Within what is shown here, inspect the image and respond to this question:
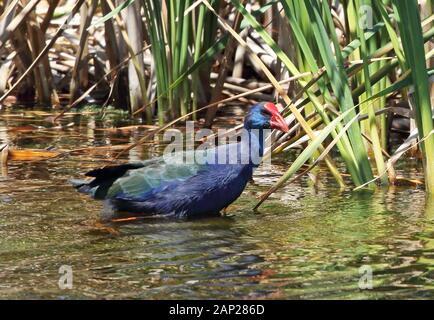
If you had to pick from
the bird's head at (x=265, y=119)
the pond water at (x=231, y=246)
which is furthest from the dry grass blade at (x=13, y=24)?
the bird's head at (x=265, y=119)

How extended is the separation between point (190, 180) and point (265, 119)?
52cm

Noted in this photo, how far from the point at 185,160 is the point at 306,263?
1343 mm

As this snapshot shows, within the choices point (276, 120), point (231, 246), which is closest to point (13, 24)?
point (276, 120)

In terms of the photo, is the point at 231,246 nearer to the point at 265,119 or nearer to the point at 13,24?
the point at 265,119

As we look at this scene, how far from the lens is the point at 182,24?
6.56 m

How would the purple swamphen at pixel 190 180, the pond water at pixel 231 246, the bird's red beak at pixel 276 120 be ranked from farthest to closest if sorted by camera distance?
the bird's red beak at pixel 276 120 < the purple swamphen at pixel 190 180 < the pond water at pixel 231 246

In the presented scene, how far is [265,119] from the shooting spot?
523cm

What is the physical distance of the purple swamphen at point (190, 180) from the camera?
5.08 meters

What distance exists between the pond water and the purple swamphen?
0.34 feet

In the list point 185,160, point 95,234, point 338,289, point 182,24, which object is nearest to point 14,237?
point 95,234

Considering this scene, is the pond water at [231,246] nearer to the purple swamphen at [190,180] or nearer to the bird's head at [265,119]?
the purple swamphen at [190,180]

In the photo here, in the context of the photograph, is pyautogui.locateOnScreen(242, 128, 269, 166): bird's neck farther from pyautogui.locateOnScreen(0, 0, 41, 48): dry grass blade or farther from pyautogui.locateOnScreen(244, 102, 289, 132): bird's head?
pyautogui.locateOnScreen(0, 0, 41, 48): dry grass blade

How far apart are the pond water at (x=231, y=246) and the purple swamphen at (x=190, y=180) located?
0.10m

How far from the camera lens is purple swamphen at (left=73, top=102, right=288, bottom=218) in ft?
16.7
